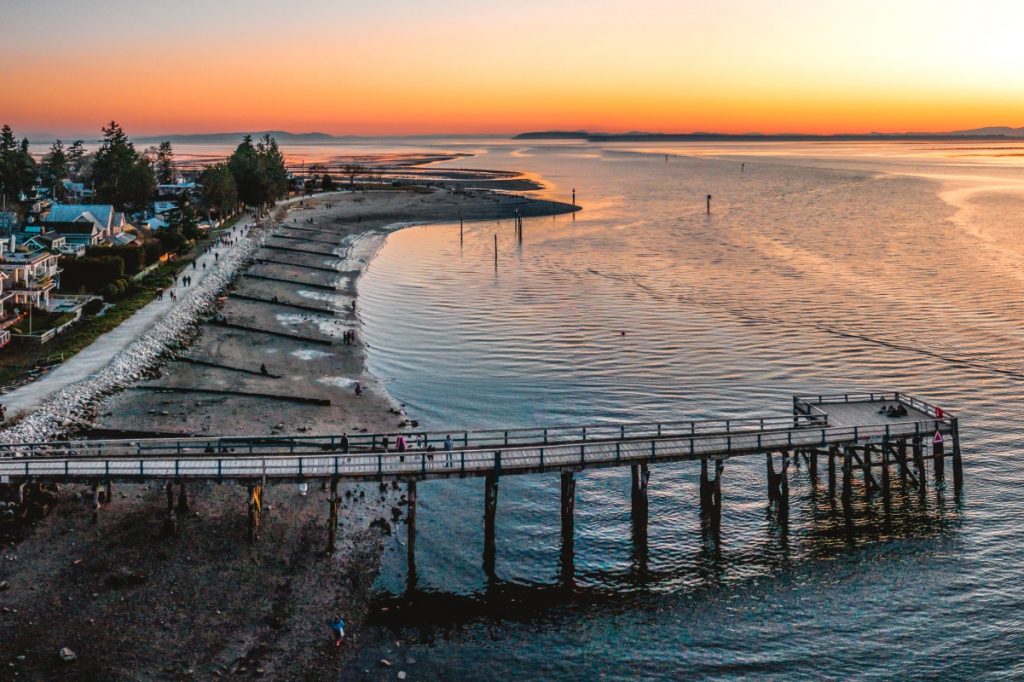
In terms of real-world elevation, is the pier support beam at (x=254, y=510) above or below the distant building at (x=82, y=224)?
below

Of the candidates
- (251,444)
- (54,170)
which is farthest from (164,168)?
(251,444)

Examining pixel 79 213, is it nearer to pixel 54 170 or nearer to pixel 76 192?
pixel 76 192

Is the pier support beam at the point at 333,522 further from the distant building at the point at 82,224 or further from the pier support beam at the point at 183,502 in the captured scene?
the distant building at the point at 82,224

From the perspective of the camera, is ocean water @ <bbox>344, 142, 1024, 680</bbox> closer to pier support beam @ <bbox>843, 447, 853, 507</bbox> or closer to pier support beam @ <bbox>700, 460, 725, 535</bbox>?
pier support beam @ <bbox>700, 460, 725, 535</bbox>

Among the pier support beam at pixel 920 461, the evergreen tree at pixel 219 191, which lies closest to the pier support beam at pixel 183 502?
the pier support beam at pixel 920 461

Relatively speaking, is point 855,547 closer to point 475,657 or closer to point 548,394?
point 475,657

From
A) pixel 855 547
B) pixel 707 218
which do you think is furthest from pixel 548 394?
pixel 707 218

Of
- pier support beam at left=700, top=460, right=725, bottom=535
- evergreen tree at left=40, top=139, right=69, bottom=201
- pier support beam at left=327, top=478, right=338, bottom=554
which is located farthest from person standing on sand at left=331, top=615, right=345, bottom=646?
evergreen tree at left=40, top=139, right=69, bottom=201
